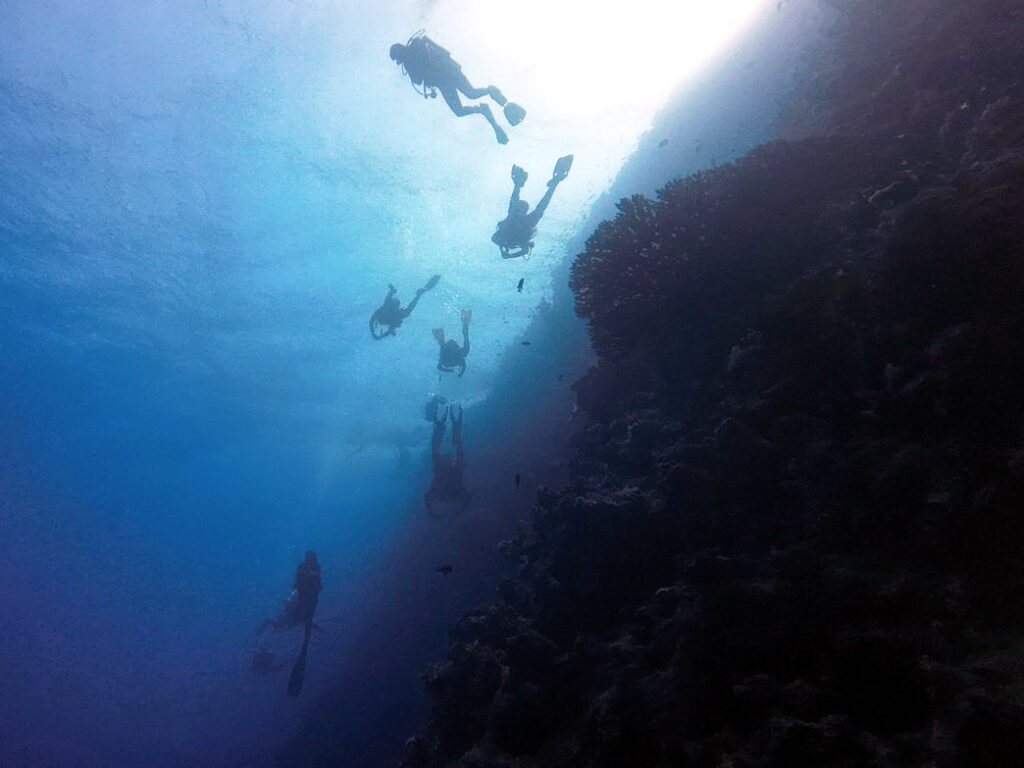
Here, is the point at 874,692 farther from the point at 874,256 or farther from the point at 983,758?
the point at 874,256

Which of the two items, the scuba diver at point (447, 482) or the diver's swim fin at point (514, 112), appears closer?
the diver's swim fin at point (514, 112)

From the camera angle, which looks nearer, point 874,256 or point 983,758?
point 983,758

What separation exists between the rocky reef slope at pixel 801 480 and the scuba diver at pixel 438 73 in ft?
23.2

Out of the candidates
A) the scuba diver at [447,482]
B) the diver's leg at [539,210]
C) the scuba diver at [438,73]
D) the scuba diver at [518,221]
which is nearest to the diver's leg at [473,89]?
the scuba diver at [438,73]

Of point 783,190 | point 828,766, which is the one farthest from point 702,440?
point 783,190

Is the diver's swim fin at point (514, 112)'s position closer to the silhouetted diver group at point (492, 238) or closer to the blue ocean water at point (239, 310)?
the silhouetted diver group at point (492, 238)

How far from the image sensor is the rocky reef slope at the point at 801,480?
2.62 meters

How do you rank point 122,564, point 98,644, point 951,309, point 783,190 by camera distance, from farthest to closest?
point 122,564
point 98,644
point 783,190
point 951,309

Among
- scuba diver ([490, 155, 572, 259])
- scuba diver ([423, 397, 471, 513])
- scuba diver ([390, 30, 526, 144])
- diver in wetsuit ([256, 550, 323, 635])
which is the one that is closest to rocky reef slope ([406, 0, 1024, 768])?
scuba diver ([490, 155, 572, 259])

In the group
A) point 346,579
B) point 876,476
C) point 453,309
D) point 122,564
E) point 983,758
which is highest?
point 122,564

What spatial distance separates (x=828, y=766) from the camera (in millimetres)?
2176

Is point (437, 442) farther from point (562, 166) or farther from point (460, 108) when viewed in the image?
point (460, 108)

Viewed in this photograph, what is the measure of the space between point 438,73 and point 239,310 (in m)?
27.7

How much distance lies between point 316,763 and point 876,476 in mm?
16392
